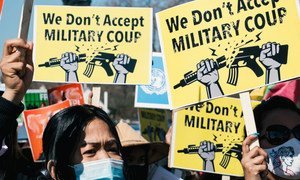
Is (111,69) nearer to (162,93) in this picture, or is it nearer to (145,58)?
(145,58)

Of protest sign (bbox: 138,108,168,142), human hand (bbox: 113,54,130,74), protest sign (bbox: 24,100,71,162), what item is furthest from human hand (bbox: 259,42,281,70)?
protest sign (bbox: 138,108,168,142)

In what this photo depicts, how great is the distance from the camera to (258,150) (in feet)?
9.93

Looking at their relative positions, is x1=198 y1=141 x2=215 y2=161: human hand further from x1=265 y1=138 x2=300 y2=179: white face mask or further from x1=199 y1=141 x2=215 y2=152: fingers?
x1=265 y1=138 x2=300 y2=179: white face mask

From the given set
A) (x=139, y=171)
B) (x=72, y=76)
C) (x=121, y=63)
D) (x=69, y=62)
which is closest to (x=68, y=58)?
(x=69, y=62)

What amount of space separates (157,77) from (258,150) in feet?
8.99

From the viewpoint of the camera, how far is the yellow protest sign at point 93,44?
14.8 feet

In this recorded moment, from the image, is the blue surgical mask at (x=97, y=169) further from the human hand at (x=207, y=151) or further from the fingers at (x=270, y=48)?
the human hand at (x=207, y=151)

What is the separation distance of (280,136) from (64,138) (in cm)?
129

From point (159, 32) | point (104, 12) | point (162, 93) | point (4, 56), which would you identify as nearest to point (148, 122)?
point (162, 93)

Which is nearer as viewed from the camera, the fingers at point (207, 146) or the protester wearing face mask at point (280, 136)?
the protester wearing face mask at point (280, 136)

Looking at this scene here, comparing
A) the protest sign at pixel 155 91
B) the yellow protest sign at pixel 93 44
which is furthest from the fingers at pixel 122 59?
the protest sign at pixel 155 91

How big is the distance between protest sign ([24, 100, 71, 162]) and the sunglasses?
6.41 feet

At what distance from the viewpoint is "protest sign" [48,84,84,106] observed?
5.50 metres

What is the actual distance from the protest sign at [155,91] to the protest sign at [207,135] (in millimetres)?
1174
